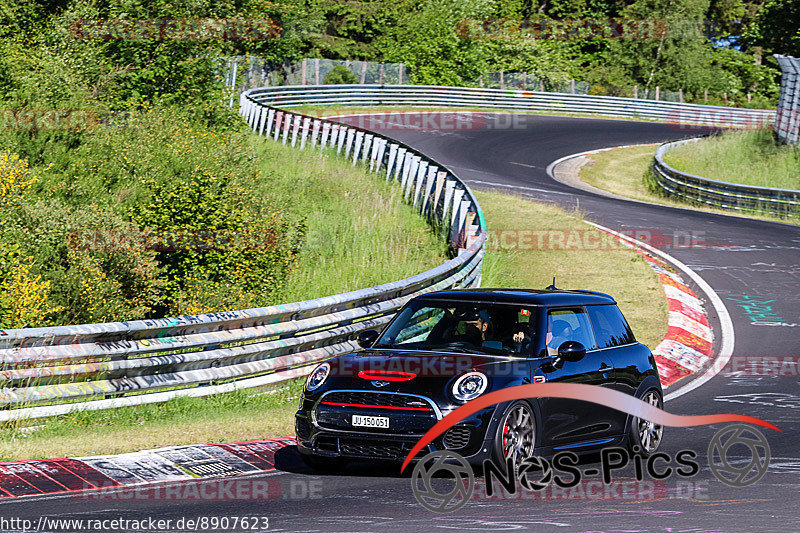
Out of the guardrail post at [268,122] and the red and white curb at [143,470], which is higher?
the guardrail post at [268,122]

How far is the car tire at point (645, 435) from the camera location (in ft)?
30.6

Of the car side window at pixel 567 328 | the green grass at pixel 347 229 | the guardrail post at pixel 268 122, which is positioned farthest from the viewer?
the guardrail post at pixel 268 122

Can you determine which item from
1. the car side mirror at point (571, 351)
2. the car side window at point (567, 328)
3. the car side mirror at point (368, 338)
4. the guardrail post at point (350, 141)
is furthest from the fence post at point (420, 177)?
the car side mirror at point (571, 351)

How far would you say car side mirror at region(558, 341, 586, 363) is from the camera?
8.58 m

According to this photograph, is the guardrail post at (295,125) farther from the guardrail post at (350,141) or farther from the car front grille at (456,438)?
the car front grille at (456,438)

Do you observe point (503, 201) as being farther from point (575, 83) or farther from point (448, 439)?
point (575, 83)

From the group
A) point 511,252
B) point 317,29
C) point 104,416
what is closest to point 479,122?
point 317,29

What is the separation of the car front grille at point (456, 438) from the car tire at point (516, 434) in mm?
228

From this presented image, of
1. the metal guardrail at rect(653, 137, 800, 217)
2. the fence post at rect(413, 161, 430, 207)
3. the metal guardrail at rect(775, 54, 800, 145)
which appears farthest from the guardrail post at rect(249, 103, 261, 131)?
the metal guardrail at rect(775, 54, 800, 145)

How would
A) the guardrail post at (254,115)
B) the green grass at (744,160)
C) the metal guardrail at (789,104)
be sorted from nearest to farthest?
1. the green grass at (744,160)
2. the guardrail post at (254,115)
3. the metal guardrail at (789,104)

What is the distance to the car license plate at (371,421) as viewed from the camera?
26.1 ft

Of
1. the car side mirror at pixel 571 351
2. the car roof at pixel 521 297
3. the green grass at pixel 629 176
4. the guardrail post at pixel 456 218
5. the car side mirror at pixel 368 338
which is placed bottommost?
the green grass at pixel 629 176

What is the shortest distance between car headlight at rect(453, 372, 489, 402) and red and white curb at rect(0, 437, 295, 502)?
5.05ft

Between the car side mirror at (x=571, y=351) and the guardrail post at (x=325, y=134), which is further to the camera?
the guardrail post at (x=325, y=134)
